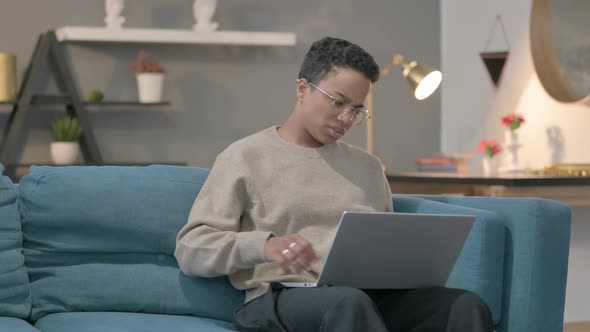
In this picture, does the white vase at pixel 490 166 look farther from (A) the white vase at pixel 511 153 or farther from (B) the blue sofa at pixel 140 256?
(B) the blue sofa at pixel 140 256

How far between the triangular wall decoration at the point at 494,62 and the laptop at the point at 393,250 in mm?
2927

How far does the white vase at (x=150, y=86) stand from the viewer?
486 centimetres

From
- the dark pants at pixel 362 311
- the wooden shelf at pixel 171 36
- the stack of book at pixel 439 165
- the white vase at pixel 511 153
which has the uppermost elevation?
the wooden shelf at pixel 171 36

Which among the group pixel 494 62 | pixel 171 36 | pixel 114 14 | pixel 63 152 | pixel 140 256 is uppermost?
pixel 114 14

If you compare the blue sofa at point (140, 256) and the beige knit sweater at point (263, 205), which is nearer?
the beige knit sweater at point (263, 205)

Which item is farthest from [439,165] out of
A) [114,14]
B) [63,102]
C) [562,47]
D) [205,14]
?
[63,102]

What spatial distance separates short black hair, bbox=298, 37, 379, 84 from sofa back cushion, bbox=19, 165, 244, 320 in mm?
435

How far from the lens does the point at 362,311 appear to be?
1.88 m

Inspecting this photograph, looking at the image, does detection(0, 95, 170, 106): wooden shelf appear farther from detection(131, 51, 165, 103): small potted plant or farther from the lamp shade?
the lamp shade

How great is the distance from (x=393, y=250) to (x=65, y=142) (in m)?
3.03

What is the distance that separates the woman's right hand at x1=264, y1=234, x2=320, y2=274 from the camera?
1888 mm

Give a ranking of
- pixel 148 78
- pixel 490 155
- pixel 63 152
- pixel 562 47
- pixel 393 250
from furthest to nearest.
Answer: pixel 148 78
pixel 63 152
pixel 490 155
pixel 562 47
pixel 393 250

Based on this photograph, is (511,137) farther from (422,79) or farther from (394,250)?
(394,250)

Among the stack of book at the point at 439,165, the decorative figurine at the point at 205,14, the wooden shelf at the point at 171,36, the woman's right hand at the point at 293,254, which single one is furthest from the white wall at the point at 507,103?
the woman's right hand at the point at 293,254
